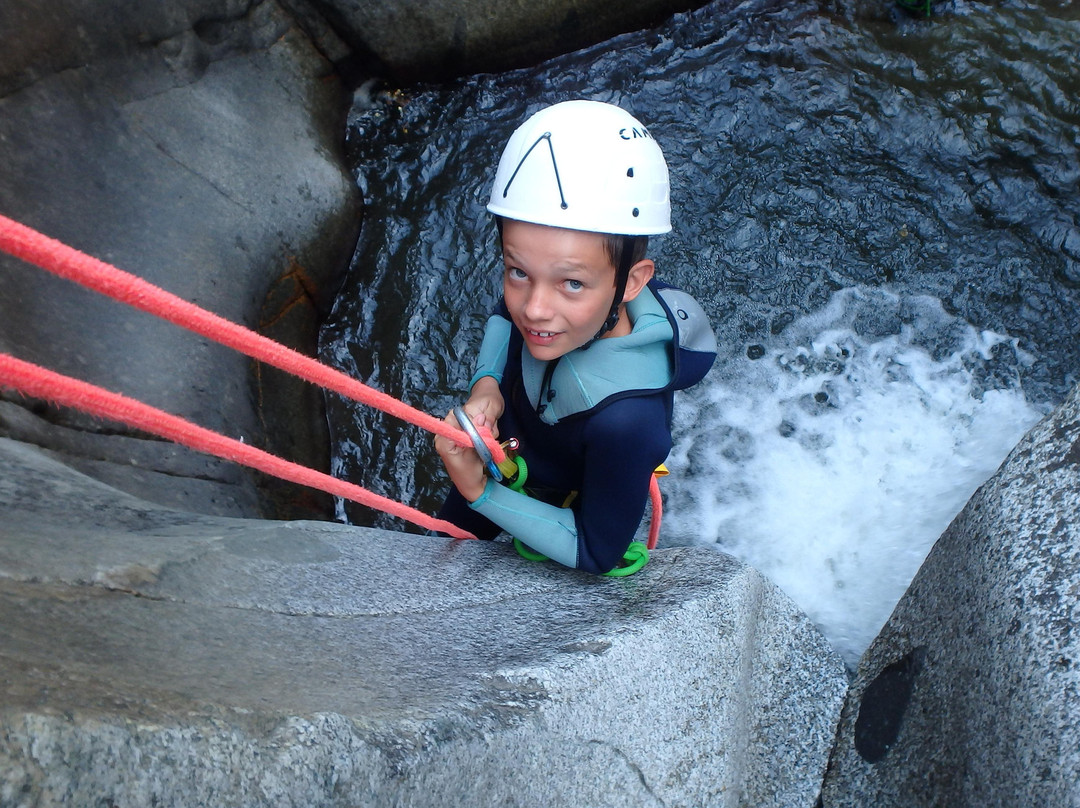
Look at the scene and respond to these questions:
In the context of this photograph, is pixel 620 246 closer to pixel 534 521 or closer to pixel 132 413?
pixel 534 521

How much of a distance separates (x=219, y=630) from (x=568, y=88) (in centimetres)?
329

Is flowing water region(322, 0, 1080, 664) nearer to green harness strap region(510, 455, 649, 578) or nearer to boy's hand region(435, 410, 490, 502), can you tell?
green harness strap region(510, 455, 649, 578)

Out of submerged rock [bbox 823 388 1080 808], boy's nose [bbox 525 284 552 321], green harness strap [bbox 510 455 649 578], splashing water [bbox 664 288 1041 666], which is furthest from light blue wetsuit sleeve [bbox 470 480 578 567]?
splashing water [bbox 664 288 1041 666]

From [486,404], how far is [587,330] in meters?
0.45

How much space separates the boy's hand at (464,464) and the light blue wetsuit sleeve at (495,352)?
0.76 feet

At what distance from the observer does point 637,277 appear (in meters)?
1.81

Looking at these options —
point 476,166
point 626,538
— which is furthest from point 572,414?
point 476,166

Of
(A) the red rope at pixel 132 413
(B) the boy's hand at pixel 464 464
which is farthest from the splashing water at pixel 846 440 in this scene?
(A) the red rope at pixel 132 413

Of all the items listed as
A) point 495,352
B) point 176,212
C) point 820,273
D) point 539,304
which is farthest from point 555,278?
point 820,273

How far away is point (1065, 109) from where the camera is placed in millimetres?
3668

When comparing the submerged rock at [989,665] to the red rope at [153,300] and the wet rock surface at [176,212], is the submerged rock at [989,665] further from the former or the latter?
the wet rock surface at [176,212]

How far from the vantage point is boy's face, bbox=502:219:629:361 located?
1.65 meters

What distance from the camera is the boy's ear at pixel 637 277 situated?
5.86 ft

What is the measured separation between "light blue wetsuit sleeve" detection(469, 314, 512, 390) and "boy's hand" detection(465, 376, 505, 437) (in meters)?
0.02
